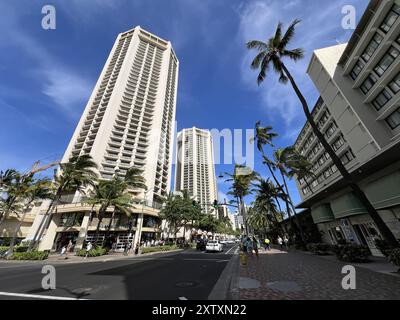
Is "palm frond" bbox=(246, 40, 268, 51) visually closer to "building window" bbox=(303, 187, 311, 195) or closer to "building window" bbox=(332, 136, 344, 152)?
"building window" bbox=(332, 136, 344, 152)

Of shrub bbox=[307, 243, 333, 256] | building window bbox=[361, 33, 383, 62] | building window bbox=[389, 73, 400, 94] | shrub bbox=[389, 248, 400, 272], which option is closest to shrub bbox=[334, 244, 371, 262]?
shrub bbox=[389, 248, 400, 272]

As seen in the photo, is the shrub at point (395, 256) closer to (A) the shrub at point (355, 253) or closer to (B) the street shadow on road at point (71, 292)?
(A) the shrub at point (355, 253)

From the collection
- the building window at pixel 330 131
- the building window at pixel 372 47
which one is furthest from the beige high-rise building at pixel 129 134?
the building window at pixel 372 47

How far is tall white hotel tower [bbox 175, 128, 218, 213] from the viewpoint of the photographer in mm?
128875

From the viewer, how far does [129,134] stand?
57719 millimetres

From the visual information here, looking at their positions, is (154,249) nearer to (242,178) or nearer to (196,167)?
(242,178)

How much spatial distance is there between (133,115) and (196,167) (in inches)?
3054

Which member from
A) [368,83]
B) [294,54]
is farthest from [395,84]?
[294,54]

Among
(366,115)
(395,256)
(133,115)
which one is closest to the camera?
(395,256)

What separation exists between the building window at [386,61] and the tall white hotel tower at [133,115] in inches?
1805

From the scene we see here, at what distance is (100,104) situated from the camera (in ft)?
199

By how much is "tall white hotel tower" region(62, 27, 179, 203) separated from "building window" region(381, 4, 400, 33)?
156 ft

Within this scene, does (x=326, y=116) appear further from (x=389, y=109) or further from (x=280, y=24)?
(x=280, y=24)
